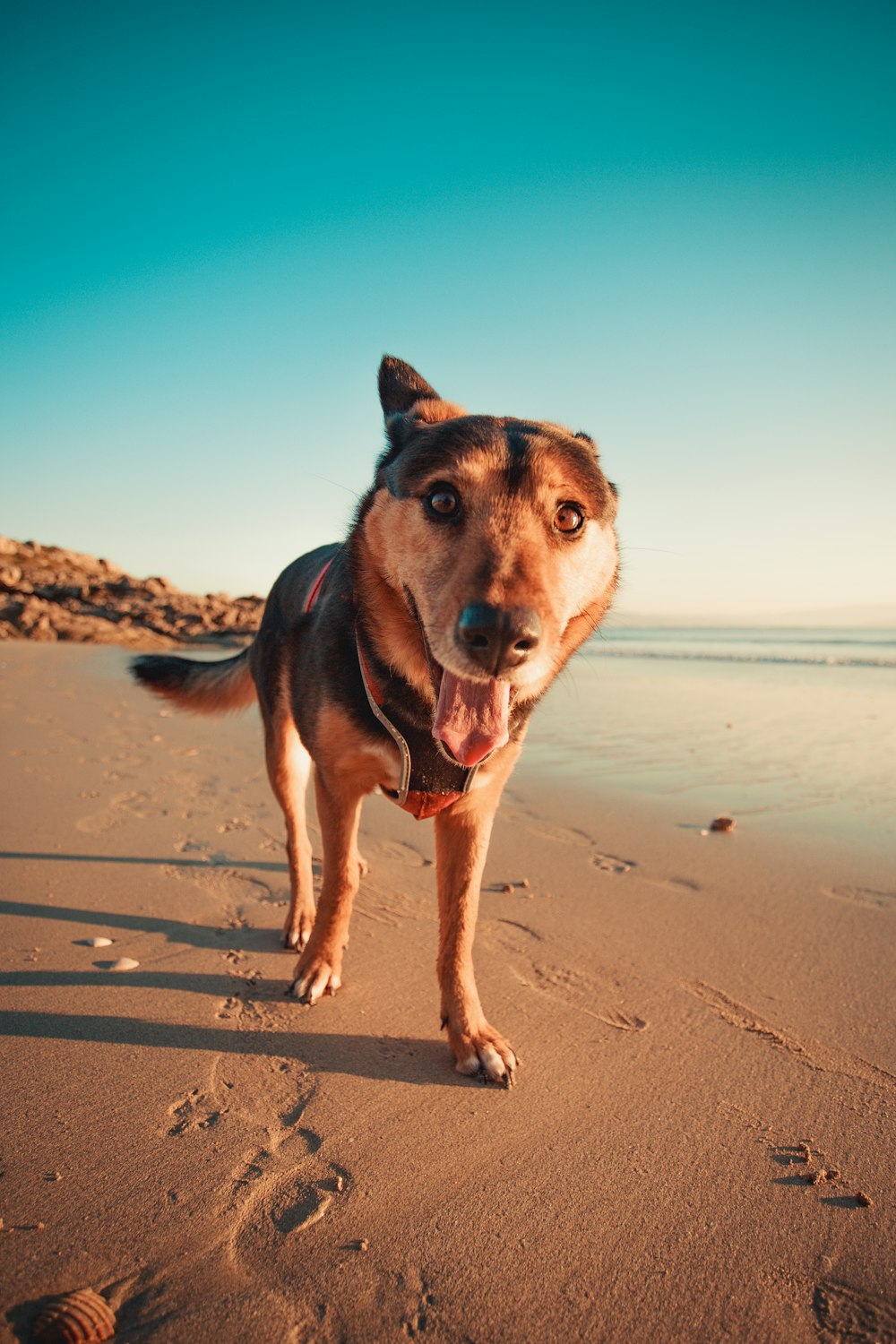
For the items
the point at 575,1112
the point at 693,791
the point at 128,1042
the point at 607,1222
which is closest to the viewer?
the point at 607,1222

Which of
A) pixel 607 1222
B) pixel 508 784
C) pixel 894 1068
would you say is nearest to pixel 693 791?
pixel 508 784

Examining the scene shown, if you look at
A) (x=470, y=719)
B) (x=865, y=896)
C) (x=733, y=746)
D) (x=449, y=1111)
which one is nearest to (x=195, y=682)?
(x=470, y=719)

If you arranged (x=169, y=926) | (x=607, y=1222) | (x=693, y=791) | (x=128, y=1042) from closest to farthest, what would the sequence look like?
(x=607, y=1222) → (x=128, y=1042) → (x=169, y=926) → (x=693, y=791)

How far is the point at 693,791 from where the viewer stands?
5.84 meters

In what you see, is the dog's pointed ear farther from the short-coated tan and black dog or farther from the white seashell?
the white seashell

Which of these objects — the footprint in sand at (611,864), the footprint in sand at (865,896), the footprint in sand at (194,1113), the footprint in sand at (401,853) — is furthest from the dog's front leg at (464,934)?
the footprint in sand at (865,896)

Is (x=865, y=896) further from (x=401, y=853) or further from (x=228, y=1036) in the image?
(x=228, y=1036)

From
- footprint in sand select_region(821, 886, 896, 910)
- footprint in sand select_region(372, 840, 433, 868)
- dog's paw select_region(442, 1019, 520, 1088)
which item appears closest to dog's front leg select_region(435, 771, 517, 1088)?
dog's paw select_region(442, 1019, 520, 1088)

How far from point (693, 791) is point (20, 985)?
16.1 ft

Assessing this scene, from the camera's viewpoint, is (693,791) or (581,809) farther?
(693,791)

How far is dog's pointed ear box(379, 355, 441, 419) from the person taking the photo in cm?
314

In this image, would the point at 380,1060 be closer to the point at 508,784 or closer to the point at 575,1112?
the point at 575,1112

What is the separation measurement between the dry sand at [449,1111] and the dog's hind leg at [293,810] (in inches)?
6.4

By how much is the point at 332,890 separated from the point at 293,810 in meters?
0.93
